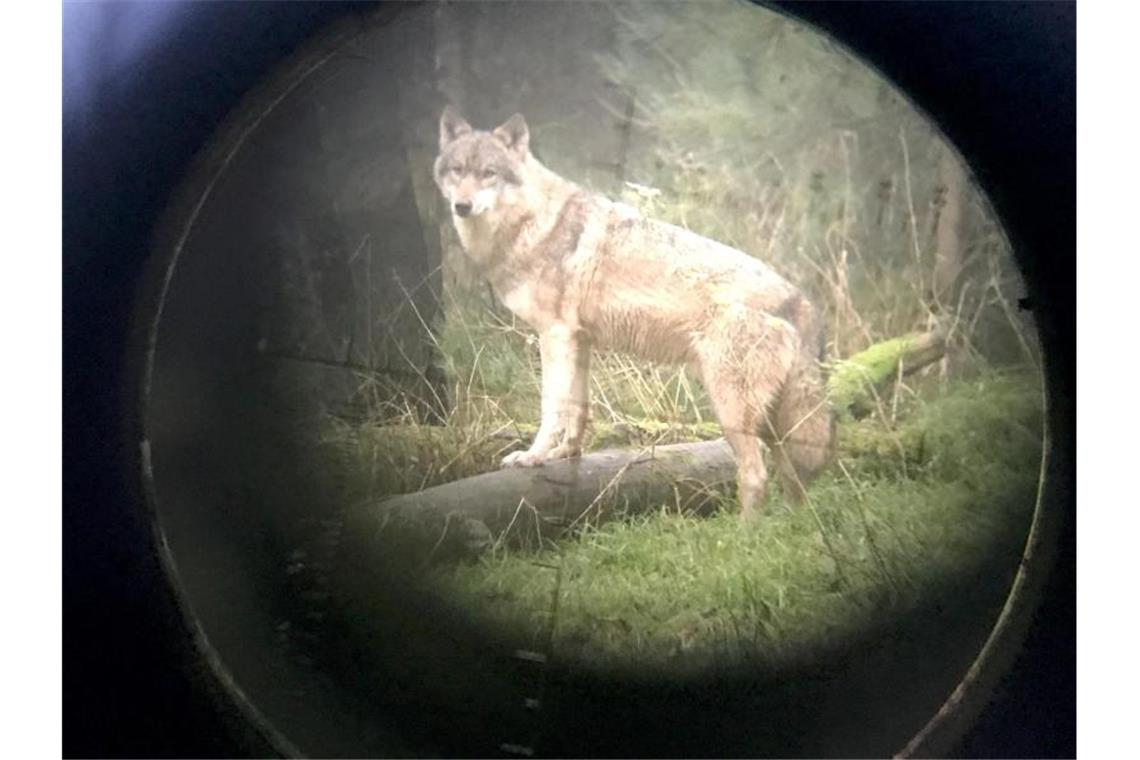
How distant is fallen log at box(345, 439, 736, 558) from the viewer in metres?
1.15

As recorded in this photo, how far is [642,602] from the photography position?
3.84 feet

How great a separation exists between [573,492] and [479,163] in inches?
14.8

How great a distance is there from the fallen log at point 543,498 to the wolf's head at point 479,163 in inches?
11.7

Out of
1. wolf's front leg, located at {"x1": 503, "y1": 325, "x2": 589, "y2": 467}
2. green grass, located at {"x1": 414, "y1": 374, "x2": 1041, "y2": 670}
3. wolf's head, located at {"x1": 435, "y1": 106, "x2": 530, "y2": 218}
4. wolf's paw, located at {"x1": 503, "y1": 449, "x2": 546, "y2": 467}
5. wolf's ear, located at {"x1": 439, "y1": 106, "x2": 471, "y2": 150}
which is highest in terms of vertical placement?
wolf's ear, located at {"x1": 439, "y1": 106, "x2": 471, "y2": 150}

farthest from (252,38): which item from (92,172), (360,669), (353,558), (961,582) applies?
(961,582)

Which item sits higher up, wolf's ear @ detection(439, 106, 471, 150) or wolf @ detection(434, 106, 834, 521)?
wolf's ear @ detection(439, 106, 471, 150)

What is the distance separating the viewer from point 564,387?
1.16 meters

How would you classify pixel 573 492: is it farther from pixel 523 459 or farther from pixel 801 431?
pixel 801 431

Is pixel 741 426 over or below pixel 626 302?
below

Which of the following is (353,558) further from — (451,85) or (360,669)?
(451,85)

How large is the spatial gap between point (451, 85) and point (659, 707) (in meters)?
0.73

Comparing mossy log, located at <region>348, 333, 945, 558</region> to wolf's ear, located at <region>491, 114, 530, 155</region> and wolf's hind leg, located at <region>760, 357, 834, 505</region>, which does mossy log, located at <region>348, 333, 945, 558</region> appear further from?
wolf's ear, located at <region>491, 114, 530, 155</region>

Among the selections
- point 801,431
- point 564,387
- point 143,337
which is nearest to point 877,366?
point 801,431

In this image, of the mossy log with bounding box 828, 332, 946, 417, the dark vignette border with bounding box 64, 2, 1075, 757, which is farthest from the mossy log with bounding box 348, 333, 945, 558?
the dark vignette border with bounding box 64, 2, 1075, 757
